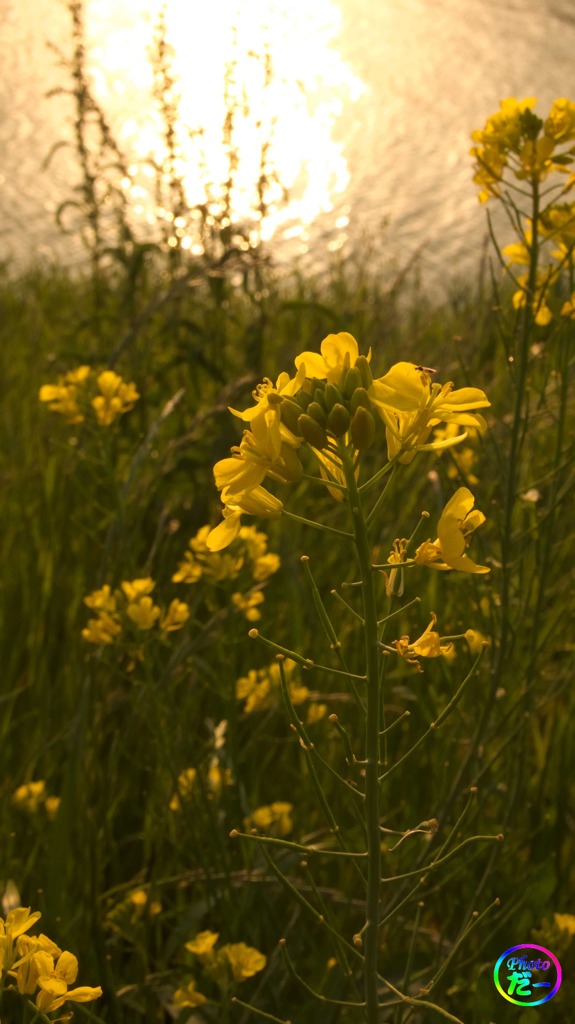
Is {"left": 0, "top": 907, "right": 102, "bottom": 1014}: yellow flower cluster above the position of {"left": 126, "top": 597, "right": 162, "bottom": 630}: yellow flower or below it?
below

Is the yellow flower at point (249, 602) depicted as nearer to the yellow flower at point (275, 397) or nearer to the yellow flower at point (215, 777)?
the yellow flower at point (215, 777)

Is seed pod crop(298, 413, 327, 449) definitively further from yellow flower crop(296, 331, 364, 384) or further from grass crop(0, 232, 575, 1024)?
grass crop(0, 232, 575, 1024)

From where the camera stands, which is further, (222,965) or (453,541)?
(222,965)

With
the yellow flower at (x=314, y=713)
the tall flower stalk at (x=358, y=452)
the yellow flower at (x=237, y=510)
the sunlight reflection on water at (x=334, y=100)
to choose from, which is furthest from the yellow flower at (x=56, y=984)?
the sunlight reflection on water at (x=334, y=100)

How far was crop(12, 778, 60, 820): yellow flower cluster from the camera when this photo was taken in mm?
1461

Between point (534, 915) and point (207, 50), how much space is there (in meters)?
4.03

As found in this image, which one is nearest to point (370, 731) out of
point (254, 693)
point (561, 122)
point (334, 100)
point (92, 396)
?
point (254, 693)

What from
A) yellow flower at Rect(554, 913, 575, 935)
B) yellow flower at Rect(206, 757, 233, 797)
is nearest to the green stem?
yellow flower at Rect(554, 913, 575, 935)

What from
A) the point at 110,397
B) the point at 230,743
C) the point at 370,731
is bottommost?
the point at 230,743

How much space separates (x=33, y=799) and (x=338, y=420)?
3.09 ft

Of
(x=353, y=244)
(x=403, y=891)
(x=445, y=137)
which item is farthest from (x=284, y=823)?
(x=445, y=137)

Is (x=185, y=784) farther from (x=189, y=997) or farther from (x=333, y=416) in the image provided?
(x=333, y=416)

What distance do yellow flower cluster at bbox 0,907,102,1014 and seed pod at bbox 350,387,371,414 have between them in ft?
1.47

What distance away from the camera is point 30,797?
148cm
